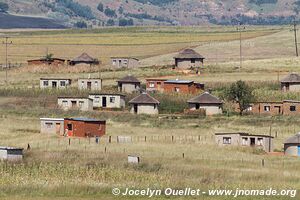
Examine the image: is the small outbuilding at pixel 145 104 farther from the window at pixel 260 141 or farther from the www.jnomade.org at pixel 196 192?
the www.jnomade.org at pixel 196 192

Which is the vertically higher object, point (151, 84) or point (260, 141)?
point (151, 84)

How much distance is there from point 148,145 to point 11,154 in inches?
402

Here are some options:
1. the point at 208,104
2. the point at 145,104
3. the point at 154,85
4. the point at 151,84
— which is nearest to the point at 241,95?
the point at 208,104

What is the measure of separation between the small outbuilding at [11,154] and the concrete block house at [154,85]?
4195 cm

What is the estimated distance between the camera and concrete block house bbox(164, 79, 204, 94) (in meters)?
96.9

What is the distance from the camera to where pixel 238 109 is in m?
88.4

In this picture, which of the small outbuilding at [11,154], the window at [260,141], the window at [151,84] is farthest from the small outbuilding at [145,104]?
the small outbuilding at [11,154]

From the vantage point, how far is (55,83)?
10300 centimetres

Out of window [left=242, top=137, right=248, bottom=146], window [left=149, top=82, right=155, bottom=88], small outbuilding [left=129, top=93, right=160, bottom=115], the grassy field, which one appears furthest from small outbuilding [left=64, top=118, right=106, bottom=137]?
window [left=149, top=82, right=155, bottom=88]

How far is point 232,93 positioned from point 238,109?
6.82 feet

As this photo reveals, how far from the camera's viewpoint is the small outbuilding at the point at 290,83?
96.9 m

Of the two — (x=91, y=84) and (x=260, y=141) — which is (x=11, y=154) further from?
(x=91, y=84)

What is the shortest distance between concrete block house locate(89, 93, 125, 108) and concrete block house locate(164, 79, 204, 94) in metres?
8.02

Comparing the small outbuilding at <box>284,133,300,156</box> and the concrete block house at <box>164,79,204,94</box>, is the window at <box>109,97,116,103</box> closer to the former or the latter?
the concrete block house at <box>164,79,204,94</box>
